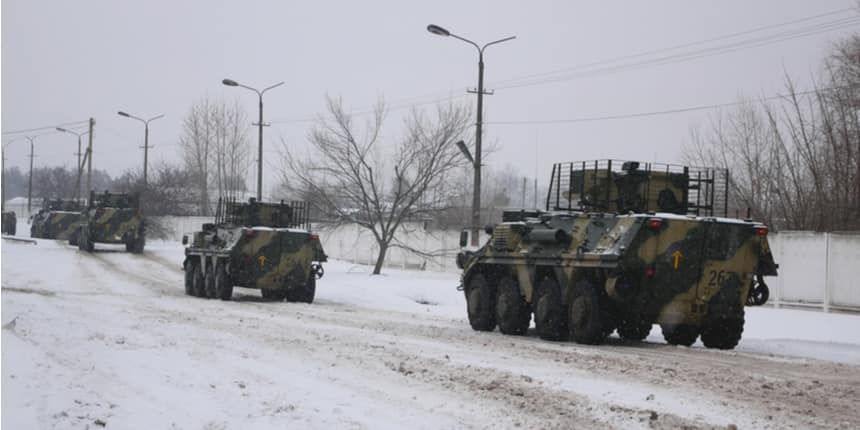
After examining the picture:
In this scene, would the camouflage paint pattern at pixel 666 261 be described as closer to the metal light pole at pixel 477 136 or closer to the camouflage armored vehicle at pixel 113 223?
the metal light pole at pixel 477 136

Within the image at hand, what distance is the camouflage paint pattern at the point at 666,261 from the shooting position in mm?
15172

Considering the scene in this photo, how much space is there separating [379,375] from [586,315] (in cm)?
507

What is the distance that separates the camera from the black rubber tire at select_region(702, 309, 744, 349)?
52.4ft

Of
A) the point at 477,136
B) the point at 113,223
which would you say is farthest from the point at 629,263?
the point at 113,223

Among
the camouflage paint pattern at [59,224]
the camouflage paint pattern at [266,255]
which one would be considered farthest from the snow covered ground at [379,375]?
the camouflage paint pattern at [59,224]

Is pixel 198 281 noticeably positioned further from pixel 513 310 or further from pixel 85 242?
pixel 85 242

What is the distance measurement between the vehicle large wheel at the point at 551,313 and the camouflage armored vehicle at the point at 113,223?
127ft

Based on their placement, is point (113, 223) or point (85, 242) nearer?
point (113, 223)

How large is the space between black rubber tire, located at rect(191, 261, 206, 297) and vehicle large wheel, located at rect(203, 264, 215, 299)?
353 mm

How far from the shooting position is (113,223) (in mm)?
52469

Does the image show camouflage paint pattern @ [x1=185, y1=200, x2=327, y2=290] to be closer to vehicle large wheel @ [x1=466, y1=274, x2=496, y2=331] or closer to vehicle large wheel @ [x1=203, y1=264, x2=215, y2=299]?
vehicle large wheel @ [x1=203, y1=264, x2=215, y2=299]

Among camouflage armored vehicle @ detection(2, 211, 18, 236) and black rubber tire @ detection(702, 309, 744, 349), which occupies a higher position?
camouflage armored vehicle @ detection(2, 211, 18, 236)

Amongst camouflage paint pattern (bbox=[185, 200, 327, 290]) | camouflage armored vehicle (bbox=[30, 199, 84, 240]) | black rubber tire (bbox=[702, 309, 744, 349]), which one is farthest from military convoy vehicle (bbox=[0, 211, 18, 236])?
black rubber tire (bbox=[702, 309, 744, 349])

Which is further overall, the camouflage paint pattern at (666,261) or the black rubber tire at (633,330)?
the black rubber tire at (633,330)
